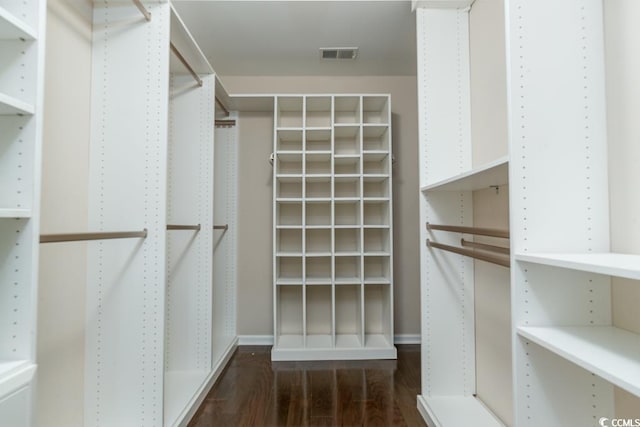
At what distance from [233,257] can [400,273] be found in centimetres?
146

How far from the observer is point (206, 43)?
7.18 ft

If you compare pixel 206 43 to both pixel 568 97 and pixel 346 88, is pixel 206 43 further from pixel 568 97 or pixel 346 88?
pixel 568 97

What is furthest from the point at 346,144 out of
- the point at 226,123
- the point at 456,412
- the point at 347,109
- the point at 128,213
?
the point at 456,412

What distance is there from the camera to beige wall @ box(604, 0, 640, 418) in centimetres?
84

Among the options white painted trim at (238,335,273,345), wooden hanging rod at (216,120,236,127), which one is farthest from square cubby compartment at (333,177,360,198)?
white painted trim at (238,335,273,345)

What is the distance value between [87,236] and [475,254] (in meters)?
1.51

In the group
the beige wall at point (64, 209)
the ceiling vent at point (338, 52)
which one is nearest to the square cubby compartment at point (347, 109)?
the ceiling vent at point (338, 52)

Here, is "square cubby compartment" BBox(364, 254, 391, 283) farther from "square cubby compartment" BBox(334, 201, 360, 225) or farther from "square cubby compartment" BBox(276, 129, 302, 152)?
"square cubby compartment" BBox(276, 129, 302, 152)

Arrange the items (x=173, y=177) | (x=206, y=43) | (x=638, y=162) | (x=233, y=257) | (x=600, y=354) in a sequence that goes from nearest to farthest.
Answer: (x=600, y=354)
(x=638, y=162)
(x=173, y=177)
(x=206, y=43)
(x=233, y=257)

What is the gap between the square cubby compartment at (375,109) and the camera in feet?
7.82

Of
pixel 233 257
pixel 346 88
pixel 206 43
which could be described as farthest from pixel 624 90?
pixel 233 257

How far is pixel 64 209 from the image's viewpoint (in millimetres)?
1267

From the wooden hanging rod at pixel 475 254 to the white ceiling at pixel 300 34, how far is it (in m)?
1.44

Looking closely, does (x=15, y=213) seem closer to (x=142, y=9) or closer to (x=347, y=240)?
(x=142, y=9)
